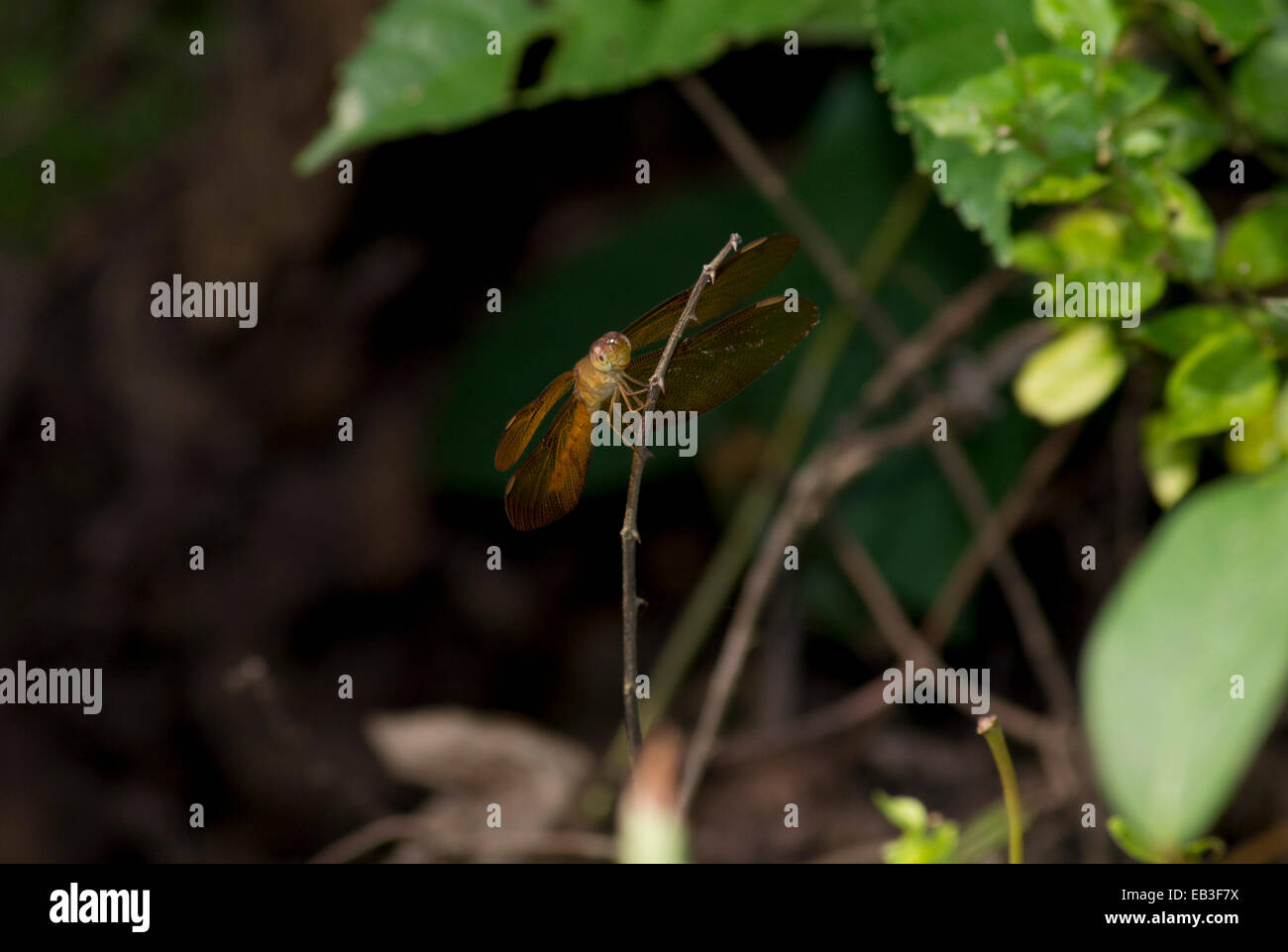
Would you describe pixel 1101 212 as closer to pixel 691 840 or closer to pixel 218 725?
pixel 691 840

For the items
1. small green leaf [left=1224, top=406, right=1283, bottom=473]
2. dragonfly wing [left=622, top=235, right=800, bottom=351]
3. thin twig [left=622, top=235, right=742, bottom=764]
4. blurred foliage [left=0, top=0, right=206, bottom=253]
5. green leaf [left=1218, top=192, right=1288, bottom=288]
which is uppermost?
blurred foliage [left=0, top=0, right=206, bottom=253]

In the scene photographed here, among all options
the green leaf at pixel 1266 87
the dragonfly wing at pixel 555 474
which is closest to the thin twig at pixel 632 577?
the dragonfly wing at pixel 555 474

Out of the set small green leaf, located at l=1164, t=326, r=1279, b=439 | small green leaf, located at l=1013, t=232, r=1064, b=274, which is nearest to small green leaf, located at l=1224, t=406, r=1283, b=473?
small green leaf, located at l=1164, t=326, r=1279, b=439

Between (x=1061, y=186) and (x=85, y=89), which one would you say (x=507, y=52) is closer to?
(x=1061, y=186)

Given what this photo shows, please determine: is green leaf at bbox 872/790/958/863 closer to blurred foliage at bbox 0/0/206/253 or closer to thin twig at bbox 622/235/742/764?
thin twig at bbox 622/235/742/764

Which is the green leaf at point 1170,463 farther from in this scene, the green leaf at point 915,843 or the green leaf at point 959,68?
the green leaf at point 915,843
